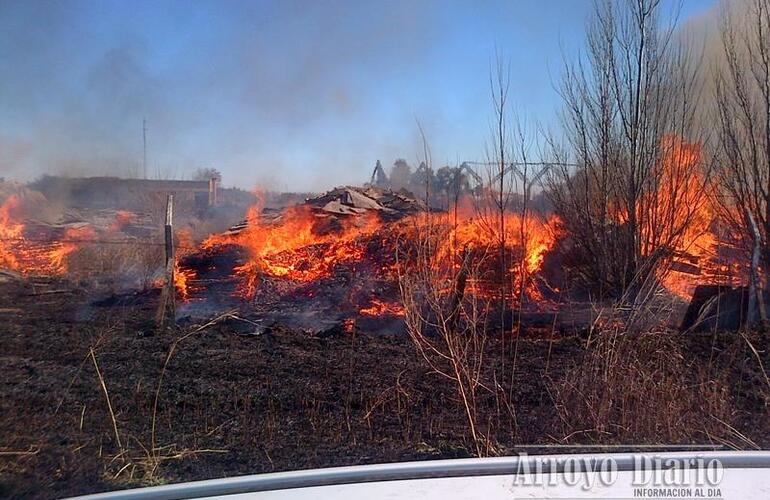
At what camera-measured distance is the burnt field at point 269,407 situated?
381 centimetres

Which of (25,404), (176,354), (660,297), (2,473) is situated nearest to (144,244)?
(176,354)

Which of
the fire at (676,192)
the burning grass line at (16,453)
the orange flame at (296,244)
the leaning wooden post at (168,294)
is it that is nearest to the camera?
the burning grass line at (16,453)

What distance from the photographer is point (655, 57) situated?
762 centimetres

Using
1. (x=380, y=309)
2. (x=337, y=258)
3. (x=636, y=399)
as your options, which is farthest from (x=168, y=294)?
(x=636, y=399)

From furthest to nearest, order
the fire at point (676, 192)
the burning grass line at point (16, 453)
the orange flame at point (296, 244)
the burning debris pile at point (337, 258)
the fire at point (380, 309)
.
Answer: the orange flame at point (296, 244), the fire at point (380, 309), the burning debris pile at point (337, 258), the fire at point (676, 192), the burning grass line at point (16, 453)

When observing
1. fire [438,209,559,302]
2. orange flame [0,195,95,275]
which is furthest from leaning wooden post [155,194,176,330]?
orange flame [0,195,95,275]

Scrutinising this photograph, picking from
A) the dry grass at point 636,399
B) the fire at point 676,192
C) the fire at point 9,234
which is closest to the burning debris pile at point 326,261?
the fire at point 676,192

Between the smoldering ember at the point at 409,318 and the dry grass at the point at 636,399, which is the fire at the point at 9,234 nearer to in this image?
the smoldering ember at the point at 409,318

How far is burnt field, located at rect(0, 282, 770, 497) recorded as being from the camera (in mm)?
3809

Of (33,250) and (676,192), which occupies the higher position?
(676,192)

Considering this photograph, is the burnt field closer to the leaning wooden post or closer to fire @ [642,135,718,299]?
the leaning wooden post

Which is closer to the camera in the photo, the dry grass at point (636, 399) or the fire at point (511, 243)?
the dry grass at point (636, 399)

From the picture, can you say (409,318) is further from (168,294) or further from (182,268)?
(182,268)

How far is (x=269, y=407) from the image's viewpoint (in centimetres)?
473
